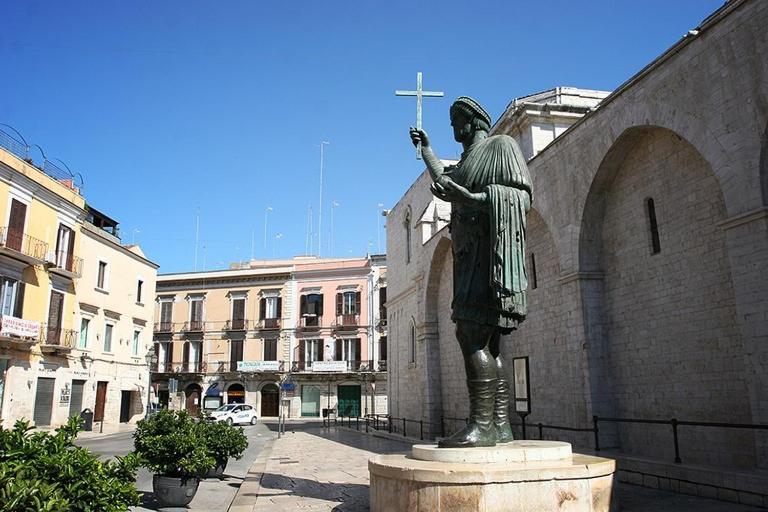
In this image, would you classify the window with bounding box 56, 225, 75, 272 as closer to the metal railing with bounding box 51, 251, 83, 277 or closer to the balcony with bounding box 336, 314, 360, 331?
the metal railing with bounding box 51, 251, 83, 277

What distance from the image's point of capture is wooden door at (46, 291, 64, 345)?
24.9 meters

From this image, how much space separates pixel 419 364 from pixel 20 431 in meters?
19.3

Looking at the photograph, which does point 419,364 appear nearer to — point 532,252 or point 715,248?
point 532,252

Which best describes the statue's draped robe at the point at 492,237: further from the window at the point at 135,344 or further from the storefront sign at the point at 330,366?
the storefront sign at the point at 330,366

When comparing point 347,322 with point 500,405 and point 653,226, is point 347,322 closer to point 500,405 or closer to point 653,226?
point 653,226

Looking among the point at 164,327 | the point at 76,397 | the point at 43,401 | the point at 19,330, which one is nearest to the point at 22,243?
the point at 19,330

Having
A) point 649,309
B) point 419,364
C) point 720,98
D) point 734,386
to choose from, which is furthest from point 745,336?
point 419,364

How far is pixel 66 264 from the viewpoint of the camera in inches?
1037

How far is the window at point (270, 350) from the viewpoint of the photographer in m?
45.3

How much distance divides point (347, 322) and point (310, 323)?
2.93m

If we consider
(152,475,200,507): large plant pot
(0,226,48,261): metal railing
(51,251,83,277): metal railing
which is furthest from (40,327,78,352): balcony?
(152,475,200,507): large plant pot

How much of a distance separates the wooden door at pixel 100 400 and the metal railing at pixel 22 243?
7702mm

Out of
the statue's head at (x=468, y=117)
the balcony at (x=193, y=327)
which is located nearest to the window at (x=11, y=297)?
the statue's head at (x=468, y=117)

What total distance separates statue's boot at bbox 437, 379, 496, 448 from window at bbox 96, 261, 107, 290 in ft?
91.9
